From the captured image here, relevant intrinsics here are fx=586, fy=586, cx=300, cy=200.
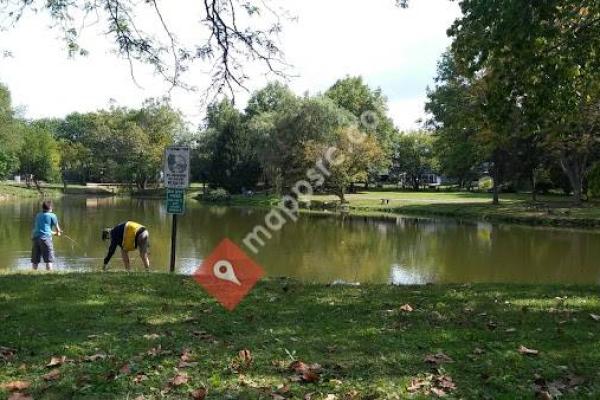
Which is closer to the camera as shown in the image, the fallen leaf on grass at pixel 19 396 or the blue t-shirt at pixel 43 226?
the fallen leaf on grass at pixel 19 396

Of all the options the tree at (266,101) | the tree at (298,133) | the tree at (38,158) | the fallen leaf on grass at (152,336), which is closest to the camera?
the fallen leaf on grass at (152,336)

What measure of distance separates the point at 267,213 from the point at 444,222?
1394 centimetres

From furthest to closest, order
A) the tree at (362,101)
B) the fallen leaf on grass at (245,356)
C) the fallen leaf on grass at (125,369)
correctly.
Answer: the tree at (362,101), the fallen leaf on grass at (245,356), the fallen leaf on grass at (125,369)

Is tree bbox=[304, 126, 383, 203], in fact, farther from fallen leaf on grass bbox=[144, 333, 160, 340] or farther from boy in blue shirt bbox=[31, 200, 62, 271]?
fallen leaf on grass bbox=[144, 333, 160, 340]

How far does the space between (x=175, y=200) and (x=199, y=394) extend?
280 inches

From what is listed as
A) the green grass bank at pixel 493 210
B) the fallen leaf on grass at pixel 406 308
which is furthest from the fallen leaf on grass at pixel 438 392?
the green grass bank at pixel 493 210

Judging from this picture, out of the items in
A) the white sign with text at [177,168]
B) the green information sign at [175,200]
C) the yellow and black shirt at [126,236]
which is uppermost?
the white sign with text at [177,168]

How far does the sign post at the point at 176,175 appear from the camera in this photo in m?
10.8

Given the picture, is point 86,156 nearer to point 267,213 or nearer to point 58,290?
point 267,213

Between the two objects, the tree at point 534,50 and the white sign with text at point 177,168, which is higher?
the tree at point 534,50

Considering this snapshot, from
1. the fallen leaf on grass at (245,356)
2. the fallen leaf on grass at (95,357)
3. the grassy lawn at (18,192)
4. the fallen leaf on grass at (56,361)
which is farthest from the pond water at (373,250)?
the grassy lawn at (18,192)

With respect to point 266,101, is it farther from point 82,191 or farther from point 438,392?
point 438,392

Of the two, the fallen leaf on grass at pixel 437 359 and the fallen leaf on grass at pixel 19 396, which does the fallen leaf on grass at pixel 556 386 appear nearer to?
the fallen leaf on grass at pixel 437 359

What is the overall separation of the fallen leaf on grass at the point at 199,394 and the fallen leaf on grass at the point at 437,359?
74.7 inches
